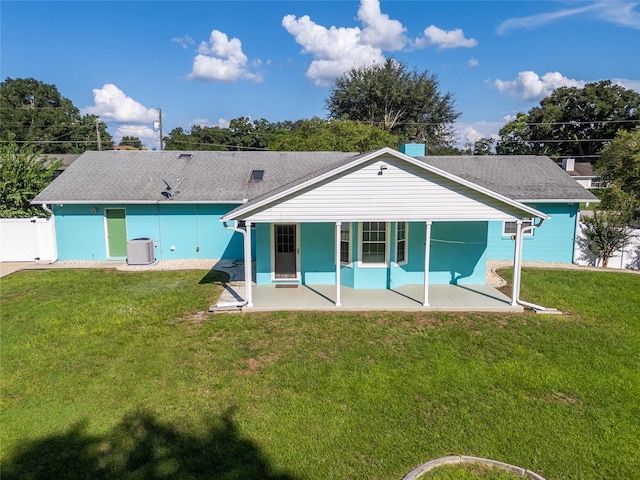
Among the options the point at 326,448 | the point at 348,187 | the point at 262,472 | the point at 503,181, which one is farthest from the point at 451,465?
the point at 503,181

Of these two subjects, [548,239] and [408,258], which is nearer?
[408,258]

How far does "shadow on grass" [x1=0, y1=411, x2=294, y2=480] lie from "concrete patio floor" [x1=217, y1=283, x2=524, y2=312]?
475 centimetres

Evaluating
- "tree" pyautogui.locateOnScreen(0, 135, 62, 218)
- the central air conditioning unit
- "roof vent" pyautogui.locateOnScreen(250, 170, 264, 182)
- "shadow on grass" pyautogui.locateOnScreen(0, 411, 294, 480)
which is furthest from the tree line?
"shadow on grass" pyautogui.locateOnScreen(0, 411, 294, 480)

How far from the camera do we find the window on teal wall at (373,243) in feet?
36.4

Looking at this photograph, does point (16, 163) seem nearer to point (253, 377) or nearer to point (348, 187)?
point (348, 187)

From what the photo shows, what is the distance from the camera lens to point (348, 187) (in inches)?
387

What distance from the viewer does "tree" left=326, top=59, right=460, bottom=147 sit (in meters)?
42.5

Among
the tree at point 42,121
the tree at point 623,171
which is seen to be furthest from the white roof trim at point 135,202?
the tree at point 42,121

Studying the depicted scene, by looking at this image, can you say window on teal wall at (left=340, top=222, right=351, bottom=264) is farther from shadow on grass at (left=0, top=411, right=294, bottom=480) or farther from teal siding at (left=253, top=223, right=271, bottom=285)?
shadow on grass at (left=0, top=411, right=294, bottom=480)

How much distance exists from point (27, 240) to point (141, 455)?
1394cm

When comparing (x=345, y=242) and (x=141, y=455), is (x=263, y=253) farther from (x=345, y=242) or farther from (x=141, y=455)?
(x=141, y=455)

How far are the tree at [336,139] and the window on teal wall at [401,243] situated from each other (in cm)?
1753

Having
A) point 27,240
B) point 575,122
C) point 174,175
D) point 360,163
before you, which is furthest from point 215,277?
point 575,122

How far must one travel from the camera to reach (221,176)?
16797 mm
